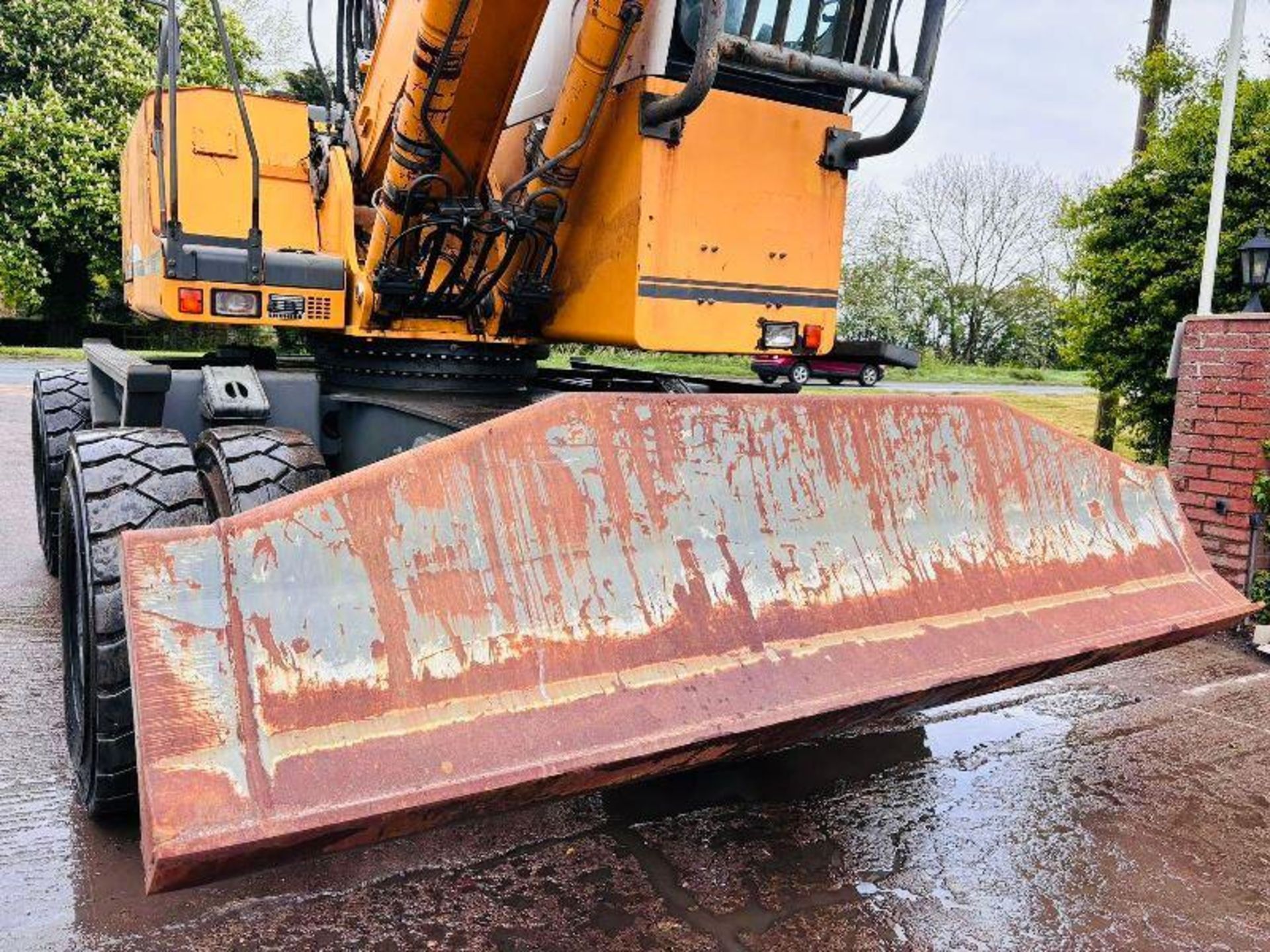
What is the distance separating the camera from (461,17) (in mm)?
3236

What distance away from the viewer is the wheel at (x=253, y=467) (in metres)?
3.00

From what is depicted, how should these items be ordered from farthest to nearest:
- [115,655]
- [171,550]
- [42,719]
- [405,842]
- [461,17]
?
[42,719]
[461,17]
[405,842]
[115,655]
[171,550]

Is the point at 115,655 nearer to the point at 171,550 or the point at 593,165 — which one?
the point at 171,550

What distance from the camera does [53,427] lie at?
16.8ft

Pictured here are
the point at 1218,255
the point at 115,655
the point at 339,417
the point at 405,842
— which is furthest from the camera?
the point at 1218,255

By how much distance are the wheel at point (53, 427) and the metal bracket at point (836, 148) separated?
3734 millimetres

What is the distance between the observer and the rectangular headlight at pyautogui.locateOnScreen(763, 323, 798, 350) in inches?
144

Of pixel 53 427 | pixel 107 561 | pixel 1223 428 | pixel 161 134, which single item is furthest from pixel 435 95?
pixel 1223 428

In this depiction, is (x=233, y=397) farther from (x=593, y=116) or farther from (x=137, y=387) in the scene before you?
(x=593, y=116)

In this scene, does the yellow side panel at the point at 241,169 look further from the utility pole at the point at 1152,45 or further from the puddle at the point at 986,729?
the utility pole at the point at 1152,45

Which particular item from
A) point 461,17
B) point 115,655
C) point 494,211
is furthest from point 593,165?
point 115,655

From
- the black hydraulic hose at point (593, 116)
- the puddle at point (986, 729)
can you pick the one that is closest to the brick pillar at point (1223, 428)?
the puddle at point (986, 729)

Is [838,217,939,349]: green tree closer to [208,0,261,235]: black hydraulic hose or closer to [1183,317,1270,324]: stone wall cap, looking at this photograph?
[1183,317,1270,324]: stone wall cap

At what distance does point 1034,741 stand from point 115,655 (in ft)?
9.90
